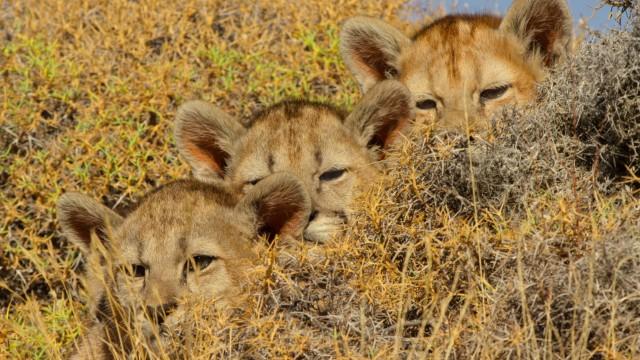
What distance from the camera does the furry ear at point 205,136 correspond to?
19.2ft

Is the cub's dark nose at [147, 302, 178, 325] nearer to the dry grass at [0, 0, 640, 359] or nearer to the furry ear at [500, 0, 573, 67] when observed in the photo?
the dry grass at [0, 0, 640, 359]

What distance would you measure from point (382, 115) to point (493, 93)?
0.66m

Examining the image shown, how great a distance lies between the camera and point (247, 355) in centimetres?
422

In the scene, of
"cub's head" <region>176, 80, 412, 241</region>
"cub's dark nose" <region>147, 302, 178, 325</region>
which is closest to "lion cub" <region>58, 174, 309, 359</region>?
"cub's dark nose" <region>147, 302, 178, 325</region>

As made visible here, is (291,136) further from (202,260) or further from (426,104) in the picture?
(202,260)

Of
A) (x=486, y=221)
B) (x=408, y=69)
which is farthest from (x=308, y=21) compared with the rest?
(x=486, y=221)

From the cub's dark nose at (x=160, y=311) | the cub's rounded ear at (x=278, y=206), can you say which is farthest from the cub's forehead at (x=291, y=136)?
the cub's dark nose at (x=160, y=311)

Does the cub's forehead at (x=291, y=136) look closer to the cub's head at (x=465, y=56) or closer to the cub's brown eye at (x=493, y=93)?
the cub's head at (x=465, y=56)

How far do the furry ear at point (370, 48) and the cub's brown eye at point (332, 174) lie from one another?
913mm

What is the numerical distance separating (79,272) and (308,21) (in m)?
2.65

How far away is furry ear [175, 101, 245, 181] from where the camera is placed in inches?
230

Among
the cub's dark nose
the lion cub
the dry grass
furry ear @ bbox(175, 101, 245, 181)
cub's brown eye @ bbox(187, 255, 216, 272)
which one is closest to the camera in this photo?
the dry grass

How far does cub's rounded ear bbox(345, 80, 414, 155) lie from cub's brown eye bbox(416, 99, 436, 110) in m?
0.27

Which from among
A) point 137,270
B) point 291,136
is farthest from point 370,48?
point 137,270
